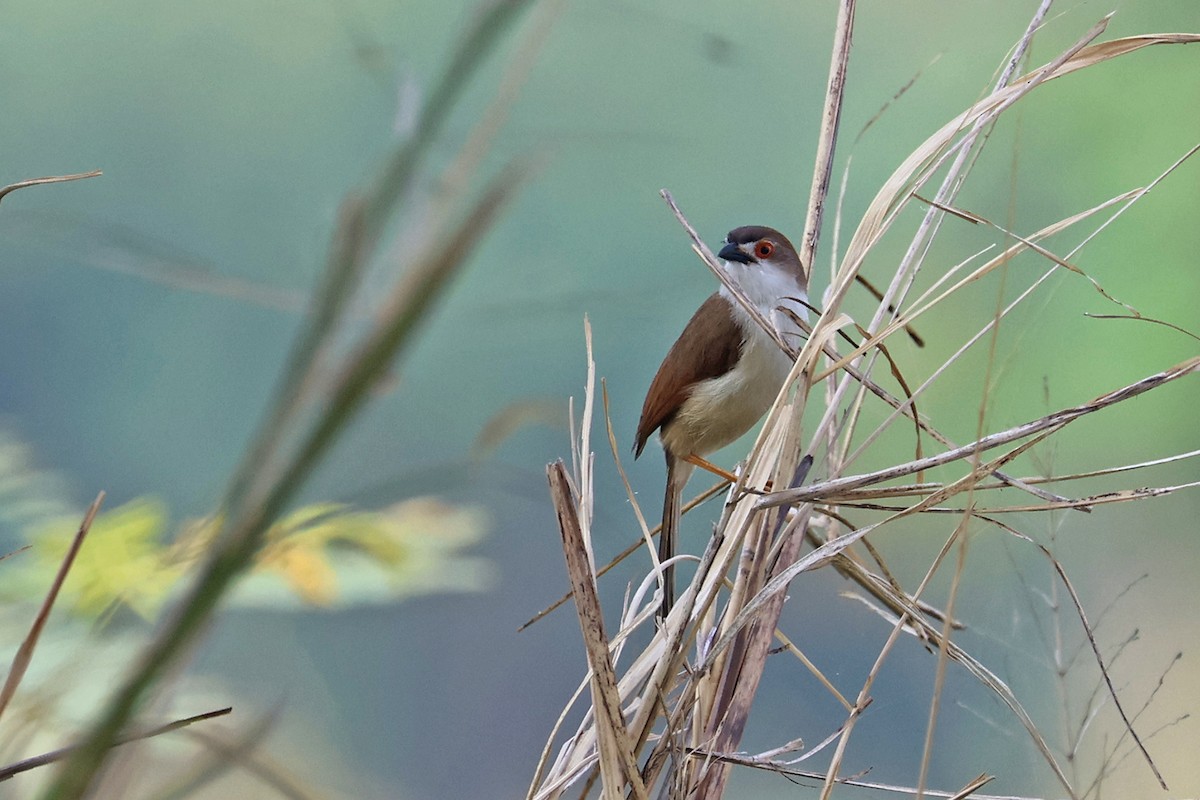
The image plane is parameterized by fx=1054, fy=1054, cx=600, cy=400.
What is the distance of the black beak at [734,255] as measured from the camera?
117cm

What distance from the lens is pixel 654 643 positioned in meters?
0.49

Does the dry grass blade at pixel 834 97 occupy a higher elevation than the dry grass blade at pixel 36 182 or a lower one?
lower

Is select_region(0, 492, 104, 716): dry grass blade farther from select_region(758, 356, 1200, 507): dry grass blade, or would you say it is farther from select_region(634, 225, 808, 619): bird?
select_region(634, 225, 808, 619): bird

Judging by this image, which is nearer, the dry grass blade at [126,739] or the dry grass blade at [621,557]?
the dry grass blade at [126,739]

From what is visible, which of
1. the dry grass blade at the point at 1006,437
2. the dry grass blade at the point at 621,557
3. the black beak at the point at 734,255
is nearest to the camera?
the dry grass blade at the point at 1006,437

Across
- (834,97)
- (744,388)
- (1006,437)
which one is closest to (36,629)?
(1006,437)

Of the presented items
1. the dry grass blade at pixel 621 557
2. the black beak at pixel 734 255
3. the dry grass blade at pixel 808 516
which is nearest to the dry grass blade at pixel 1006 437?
the dry grass blade at pixel 808 516

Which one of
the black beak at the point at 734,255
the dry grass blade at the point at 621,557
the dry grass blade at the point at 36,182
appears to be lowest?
the dry grass blade at the point at 621,557

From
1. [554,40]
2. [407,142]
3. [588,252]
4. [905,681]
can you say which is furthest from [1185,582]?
[407,142]

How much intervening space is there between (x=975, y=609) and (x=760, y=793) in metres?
0.51

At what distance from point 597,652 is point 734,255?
32.7 inches

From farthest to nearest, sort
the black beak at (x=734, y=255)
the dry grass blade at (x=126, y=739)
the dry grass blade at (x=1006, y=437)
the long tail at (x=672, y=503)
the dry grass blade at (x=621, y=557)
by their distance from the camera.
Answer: the black beak at (x=734, y=255) < the long tail at (x=672, y=503) < the dry grass blade at (x=621, y=557) < the dry grass blade at (x=1006, y=437) < the dry grass blade at (x=126, y=739)

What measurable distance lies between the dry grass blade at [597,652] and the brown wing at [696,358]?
730mm

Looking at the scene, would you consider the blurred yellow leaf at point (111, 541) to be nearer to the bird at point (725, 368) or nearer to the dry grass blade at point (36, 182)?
the bird at point (725, 368)
